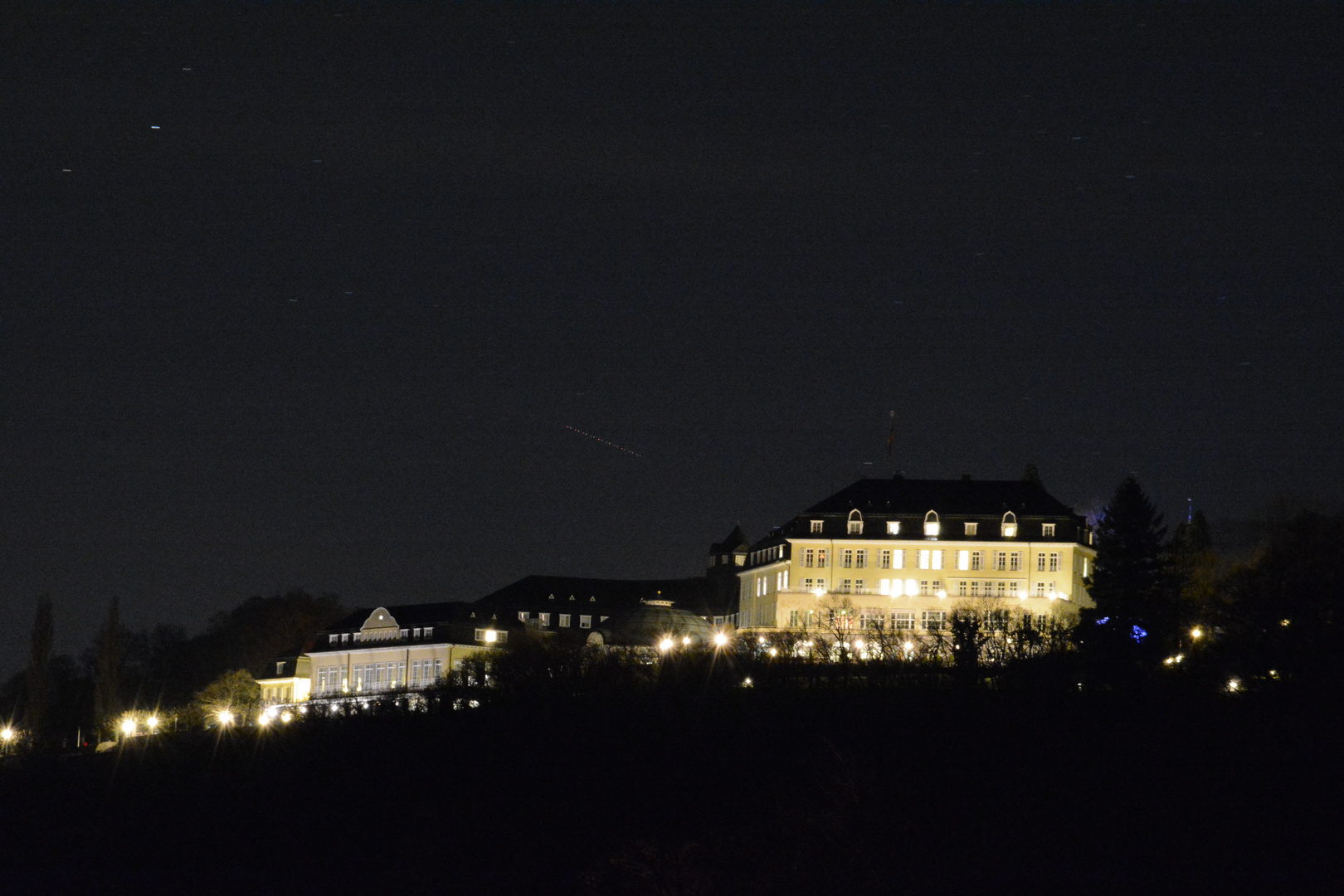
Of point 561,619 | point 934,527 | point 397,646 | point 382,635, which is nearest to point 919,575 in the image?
point 934,527

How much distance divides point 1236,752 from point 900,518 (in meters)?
49.6

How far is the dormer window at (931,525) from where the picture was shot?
117438 mm

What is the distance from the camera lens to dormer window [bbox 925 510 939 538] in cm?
11744

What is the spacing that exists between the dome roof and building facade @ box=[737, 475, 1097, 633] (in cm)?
652

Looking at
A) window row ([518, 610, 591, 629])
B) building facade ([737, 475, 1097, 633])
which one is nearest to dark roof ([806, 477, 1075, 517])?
building facade ([737, 475, 1097, 633])

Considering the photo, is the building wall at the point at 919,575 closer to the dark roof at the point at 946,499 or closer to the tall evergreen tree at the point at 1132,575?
the dark roof at the point at 946,499

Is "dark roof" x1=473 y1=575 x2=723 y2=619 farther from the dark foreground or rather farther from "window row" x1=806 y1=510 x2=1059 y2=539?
the dark foreground

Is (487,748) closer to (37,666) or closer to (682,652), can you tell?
(682,652)

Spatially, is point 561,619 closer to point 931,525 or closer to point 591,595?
point 591,595

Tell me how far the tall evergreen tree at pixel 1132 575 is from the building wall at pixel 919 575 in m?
17.4

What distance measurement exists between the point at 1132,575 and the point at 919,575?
77.9ft

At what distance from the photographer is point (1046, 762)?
71.7m

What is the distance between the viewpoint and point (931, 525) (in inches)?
4636

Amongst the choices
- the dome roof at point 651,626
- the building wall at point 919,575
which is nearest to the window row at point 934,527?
the building wall at point 919,575
